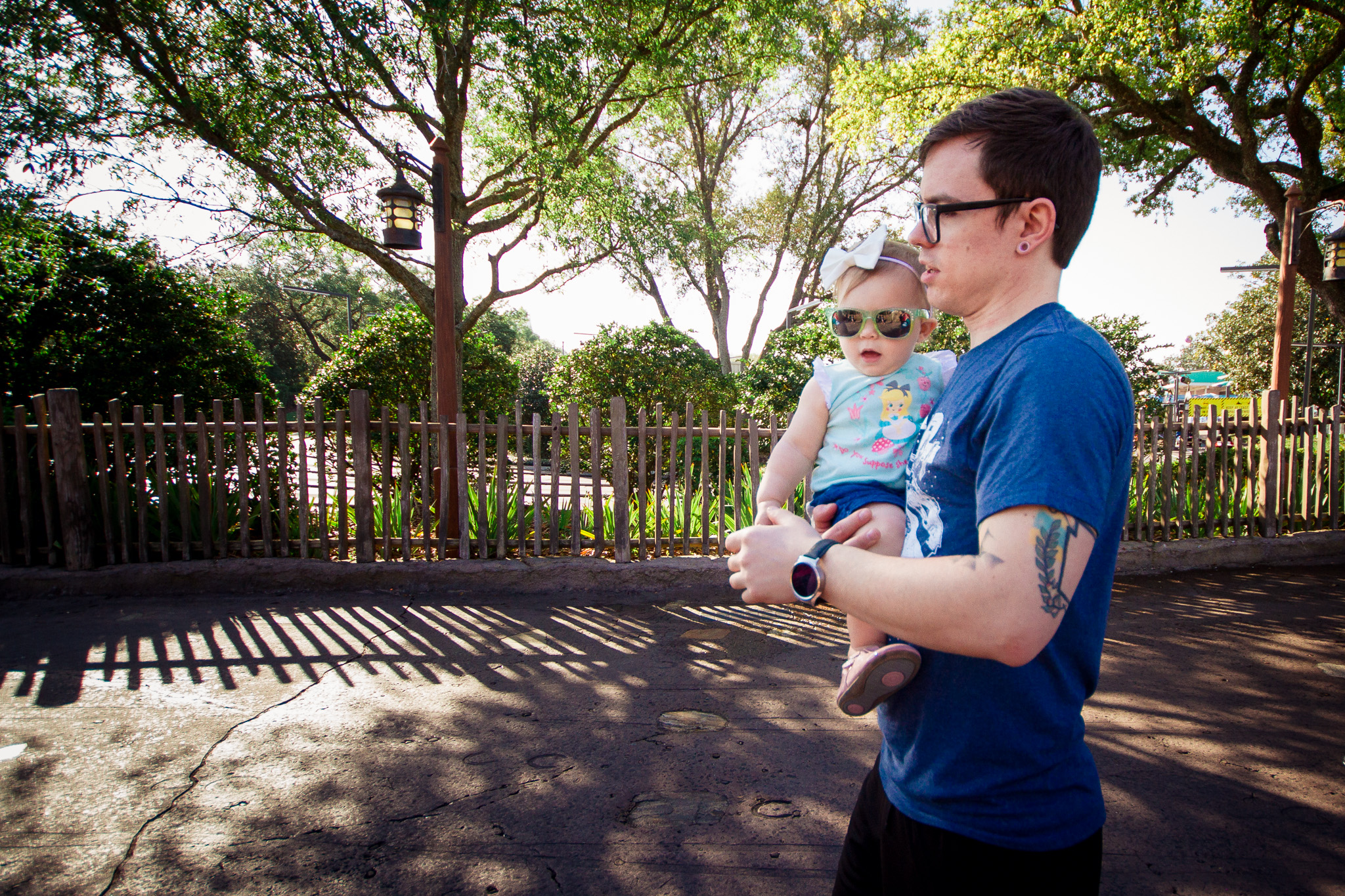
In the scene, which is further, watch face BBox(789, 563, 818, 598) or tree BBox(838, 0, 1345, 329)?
tree BBox(838, 0, 1345, 329)

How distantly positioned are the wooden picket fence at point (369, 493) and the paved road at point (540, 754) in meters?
1.01

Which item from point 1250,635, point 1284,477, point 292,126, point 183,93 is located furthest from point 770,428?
point 183,93

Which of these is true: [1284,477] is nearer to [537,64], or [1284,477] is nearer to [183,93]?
[537,64]

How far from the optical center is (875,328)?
1.61 m

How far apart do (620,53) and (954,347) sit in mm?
6179

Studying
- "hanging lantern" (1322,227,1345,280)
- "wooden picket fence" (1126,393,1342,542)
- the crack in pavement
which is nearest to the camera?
the crack in pavement

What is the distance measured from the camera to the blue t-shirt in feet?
3.15

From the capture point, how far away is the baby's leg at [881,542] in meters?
1.33

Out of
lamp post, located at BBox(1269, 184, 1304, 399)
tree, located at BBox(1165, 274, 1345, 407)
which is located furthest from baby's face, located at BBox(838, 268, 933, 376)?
tree, located at BBox(1165, 274, 1345, 407)

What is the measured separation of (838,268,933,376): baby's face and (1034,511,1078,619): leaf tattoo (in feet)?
→ 2.46

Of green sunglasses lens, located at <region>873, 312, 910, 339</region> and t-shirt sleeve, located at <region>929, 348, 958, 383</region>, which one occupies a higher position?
green sunglasses lens, located at <region>873, 312, 910, 339</region>

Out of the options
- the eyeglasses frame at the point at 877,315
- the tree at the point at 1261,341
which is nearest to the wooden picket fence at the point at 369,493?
the eyeglasses frame at the point at 877,315

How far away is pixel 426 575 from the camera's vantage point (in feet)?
21.1

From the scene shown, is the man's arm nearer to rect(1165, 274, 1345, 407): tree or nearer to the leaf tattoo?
the leaf tattoo
